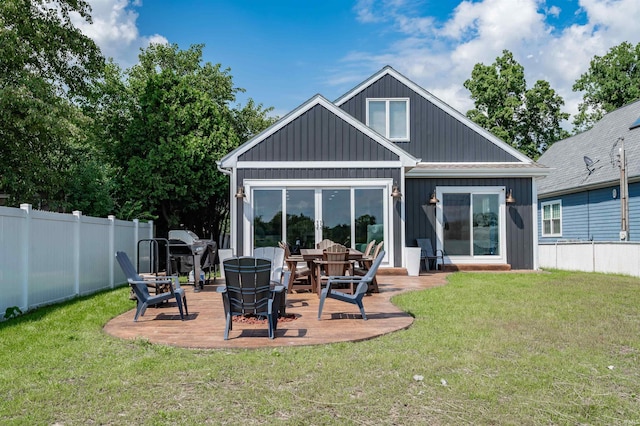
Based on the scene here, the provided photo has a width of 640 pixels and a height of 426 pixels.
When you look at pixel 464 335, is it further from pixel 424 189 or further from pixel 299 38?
pixel 299 38

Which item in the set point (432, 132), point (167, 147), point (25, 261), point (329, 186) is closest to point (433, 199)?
point (432, 132)

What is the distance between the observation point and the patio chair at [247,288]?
580 cm

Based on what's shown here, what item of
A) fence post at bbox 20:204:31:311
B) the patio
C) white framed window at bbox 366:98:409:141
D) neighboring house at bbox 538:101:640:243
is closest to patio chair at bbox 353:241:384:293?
the patio

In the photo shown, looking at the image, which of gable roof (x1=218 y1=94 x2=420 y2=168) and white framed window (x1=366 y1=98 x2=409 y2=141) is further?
white framed window (x1=366 y1=98 x2=409 y2=141)

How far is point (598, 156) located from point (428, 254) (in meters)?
10.1

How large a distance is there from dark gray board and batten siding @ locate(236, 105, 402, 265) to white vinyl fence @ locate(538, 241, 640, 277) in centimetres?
637

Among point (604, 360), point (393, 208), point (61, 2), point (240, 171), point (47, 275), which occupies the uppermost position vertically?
point (61, 2)

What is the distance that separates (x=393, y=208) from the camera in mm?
12719

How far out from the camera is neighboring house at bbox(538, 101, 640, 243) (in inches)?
660

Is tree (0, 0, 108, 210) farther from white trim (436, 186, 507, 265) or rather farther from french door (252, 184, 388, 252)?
white trim (436, 186, 507, 265)

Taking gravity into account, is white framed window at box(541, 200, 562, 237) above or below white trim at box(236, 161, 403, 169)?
below

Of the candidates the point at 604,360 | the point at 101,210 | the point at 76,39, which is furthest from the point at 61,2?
the point at 604,360

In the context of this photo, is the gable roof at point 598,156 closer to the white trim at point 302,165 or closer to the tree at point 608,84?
the white trim at point 302,165

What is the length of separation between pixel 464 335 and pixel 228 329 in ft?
8.98
